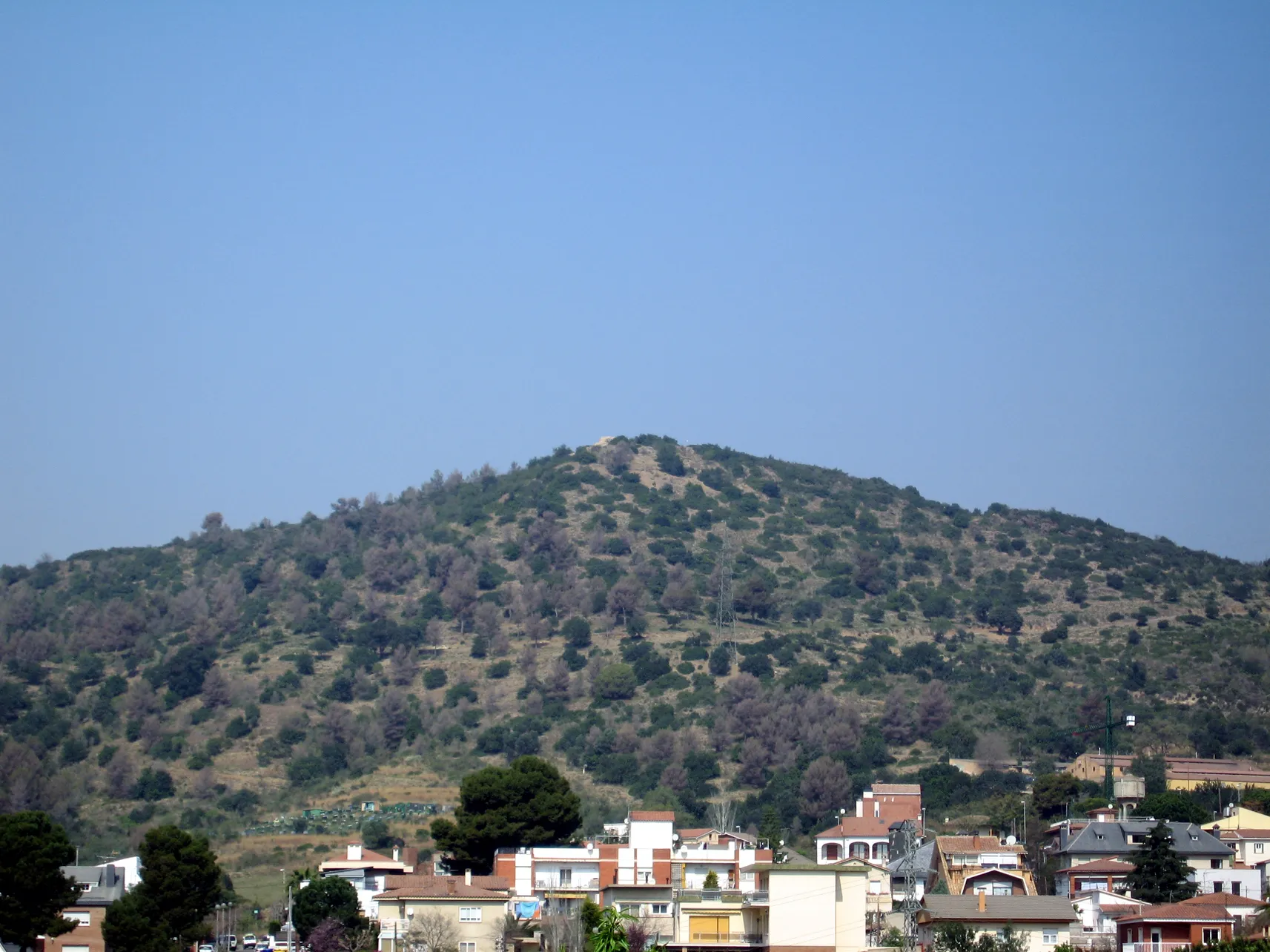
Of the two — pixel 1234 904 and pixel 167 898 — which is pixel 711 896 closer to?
pixel 1234 904

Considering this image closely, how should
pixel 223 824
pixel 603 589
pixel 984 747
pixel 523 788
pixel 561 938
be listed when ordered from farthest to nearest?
pixel 603 589 < pixel 984 747 < pixel 223 824 < pixel 523 788 < pixel 561 938

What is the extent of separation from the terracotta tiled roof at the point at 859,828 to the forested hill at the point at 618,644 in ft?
48.0

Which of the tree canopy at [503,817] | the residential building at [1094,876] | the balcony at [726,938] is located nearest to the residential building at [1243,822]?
the residential building at [1094,876]

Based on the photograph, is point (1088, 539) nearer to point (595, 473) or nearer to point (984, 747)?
point (595, 473)

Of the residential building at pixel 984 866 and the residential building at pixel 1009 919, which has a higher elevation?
the residential building at pixel 984 866

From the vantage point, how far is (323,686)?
12738 cm

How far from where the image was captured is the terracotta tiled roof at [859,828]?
79.6 metres

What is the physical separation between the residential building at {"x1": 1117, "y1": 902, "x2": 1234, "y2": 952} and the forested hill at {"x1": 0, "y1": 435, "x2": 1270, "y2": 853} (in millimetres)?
40891

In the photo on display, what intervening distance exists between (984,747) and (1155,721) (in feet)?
39.1

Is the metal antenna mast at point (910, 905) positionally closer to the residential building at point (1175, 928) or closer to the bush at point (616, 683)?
the residential building at point (1175, 928)

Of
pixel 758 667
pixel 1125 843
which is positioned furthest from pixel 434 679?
pixel 1125 843

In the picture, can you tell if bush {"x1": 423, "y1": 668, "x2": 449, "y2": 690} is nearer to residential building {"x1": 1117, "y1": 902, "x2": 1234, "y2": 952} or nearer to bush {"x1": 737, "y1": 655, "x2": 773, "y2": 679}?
bush {"x1": 737, "y1": 655, "x2": 773, "y2": 679}

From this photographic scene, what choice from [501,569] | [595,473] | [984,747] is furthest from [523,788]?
[595,473]

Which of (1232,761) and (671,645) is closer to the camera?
(1232,761)
